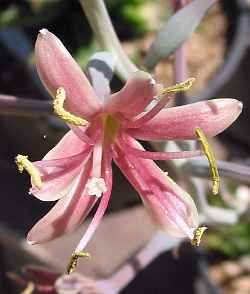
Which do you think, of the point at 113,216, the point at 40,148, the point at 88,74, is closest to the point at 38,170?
the point at 88,74

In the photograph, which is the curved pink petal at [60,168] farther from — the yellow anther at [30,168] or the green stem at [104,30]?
the green stem at [104,30]

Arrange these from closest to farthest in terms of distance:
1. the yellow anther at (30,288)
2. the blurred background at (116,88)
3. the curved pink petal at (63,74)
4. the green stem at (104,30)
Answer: the curved pink petal at (63,74)
the green stem at (104,30)
the yellow anther at (30,288)
the blurred background at (116,88)

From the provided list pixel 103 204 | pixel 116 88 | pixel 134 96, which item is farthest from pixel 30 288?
pixel 116 88

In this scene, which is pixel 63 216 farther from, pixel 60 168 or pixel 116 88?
pixel 116 88

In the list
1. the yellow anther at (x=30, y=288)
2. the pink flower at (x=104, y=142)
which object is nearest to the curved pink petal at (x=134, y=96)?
the pink flower at (x=104, y=142)

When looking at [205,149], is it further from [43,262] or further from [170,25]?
[43,262]

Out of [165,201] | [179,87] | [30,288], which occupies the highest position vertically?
[179,87]
